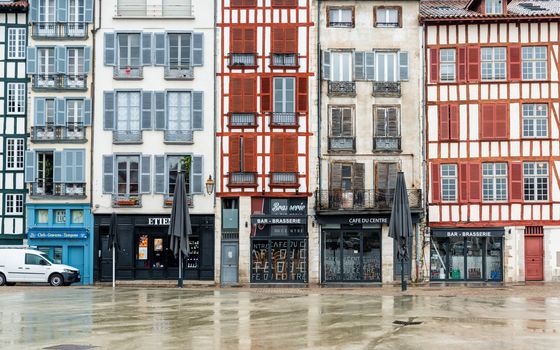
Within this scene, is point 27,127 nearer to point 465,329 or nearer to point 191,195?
point 191,195

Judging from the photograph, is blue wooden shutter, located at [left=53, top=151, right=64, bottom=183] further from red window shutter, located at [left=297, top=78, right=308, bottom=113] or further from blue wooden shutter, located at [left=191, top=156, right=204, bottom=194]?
red window shutter, located at [left=297, top=78, right=308, bottom=113]

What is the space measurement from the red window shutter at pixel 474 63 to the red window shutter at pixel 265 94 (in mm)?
10083

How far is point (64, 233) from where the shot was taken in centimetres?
4594

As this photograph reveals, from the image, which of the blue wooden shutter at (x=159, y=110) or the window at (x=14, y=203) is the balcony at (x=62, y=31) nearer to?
the blue wooden shutter at (x=159, y=110)

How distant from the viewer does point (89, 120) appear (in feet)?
152

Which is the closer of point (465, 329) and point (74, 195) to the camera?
point (465, 329)

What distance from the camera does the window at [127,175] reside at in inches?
1816

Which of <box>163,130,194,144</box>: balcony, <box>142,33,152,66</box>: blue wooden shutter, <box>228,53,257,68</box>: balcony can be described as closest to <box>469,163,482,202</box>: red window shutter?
<box>228,53,257,68</box>: balcony

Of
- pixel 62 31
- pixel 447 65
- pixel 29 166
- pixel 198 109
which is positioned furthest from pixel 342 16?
pixel 29 166

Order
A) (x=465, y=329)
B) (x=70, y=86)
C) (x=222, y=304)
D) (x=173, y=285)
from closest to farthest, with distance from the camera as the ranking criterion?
(x=465, y=329) < (x=222, y=304) < (x=173, y=285) < (x=70, y=86)

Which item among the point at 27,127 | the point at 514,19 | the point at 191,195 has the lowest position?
the point at 191,195

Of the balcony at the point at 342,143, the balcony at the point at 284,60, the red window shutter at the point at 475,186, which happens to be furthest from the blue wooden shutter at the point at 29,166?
the red window shutter at the point at 475,186

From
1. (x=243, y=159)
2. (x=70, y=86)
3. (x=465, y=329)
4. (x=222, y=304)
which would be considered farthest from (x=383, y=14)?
(x=465, y=329)

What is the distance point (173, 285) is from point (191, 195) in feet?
15.8
